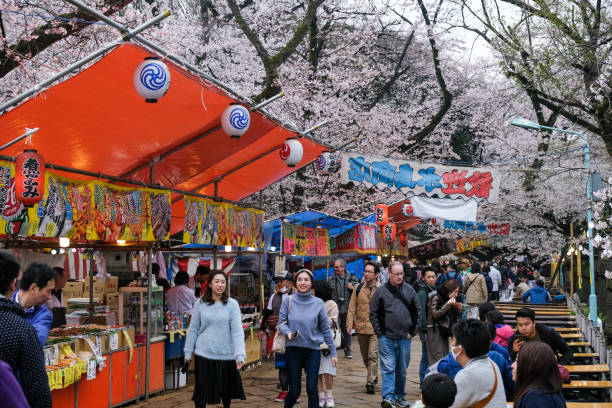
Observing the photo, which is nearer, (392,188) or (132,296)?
(132,296)

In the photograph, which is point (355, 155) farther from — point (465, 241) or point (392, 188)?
point (465, 241)

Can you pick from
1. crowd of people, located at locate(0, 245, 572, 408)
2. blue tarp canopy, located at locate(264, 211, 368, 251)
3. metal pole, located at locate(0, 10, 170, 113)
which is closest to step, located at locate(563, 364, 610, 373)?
crowd of people, located at locate(0, 245, 572, 408)

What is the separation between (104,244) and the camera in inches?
403

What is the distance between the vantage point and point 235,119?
8.23 m

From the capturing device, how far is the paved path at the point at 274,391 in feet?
29.7

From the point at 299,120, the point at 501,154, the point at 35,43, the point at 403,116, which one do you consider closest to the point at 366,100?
the point at 403,116

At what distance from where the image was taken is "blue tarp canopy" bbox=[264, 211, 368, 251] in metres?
14.3

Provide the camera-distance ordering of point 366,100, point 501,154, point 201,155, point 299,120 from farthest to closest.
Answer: point 501,154 < point 366,100 < point 299,120 < point 201,155

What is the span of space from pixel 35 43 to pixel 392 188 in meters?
10.1

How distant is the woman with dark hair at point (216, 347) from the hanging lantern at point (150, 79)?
7.03 ft

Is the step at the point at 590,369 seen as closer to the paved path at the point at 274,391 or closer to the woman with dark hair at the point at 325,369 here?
the paved path at the point at 274,391

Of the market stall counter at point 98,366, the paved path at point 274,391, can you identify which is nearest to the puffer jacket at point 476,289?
the paved path at point 274,391

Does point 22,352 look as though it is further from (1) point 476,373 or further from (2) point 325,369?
(2) point 325,369

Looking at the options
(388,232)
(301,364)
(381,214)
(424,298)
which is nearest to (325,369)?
(301,364)
